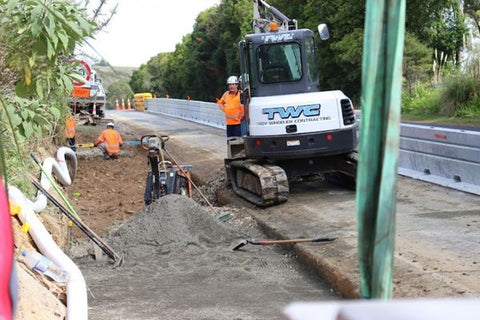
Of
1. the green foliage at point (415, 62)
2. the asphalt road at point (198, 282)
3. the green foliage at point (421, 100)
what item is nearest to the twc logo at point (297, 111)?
the asphalt road at point (198, 282)

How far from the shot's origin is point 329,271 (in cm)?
789

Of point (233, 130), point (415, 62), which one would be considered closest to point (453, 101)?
point (415, 62)

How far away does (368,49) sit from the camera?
1929 mm

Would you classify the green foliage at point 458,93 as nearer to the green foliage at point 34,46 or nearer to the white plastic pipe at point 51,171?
the white plastic pipe at point 51,171

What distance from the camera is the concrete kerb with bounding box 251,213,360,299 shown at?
7.27 metres

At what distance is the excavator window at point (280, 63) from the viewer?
1274cm

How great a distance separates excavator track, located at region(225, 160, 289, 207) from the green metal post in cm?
977

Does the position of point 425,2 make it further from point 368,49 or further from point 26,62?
point 368,49

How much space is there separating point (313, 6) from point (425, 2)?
20.7ft

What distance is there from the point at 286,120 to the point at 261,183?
1.12 metres

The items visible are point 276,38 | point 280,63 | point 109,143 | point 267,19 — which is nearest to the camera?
point 276,38

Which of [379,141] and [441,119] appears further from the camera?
[441,119]

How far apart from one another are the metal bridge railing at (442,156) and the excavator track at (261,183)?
2.50 metres

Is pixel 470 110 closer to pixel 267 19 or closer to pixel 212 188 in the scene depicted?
pixel 267 19
